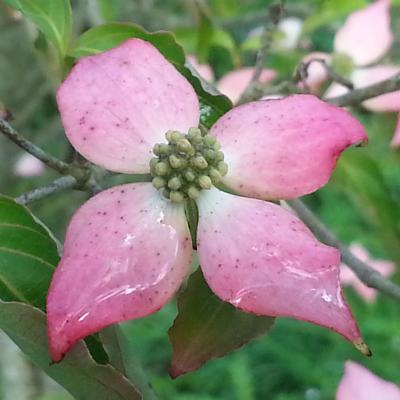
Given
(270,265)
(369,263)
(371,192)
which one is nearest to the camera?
(270,265)

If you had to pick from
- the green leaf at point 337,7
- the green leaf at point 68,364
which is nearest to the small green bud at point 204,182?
the green leaf at point 68,364

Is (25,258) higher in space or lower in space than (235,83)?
higher

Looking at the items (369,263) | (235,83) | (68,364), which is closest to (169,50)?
(68,364)

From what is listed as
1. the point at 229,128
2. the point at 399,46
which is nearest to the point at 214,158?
the point at 229,128

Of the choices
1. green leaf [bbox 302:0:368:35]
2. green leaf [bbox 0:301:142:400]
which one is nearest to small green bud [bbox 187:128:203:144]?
green leaf [bbox 0:301:142:400]

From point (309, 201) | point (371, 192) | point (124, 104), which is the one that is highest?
point (124, 104)

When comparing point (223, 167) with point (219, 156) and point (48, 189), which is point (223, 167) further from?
point (48, 189)

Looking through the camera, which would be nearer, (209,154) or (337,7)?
(209,154)

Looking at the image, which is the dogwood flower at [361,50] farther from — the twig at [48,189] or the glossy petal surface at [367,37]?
the twig at [48,189]
